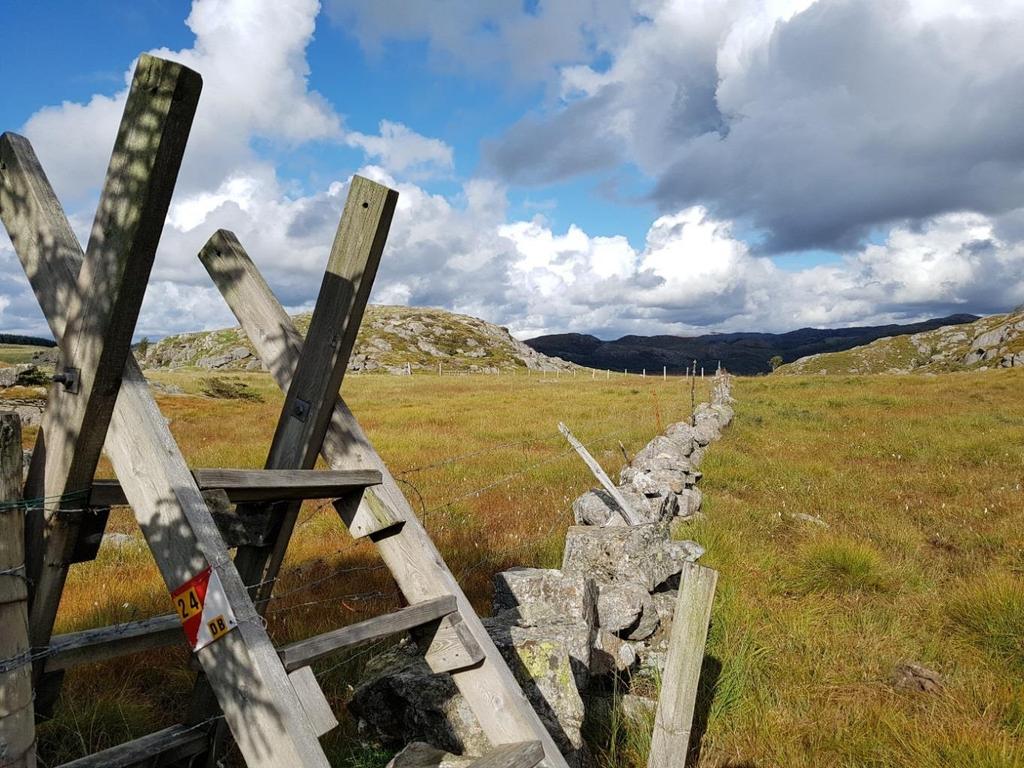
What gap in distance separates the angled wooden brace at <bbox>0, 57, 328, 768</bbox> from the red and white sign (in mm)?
23

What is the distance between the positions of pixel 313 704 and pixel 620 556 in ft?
12.3

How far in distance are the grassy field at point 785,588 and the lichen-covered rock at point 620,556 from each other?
1.95ft

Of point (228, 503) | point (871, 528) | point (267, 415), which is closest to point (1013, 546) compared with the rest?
point (871, 528)

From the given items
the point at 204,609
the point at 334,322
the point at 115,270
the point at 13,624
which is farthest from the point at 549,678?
the point at 115,270

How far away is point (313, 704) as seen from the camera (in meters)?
2.16

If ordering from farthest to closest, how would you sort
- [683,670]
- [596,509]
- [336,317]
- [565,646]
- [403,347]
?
[403,347] < [596,509] < [565,646] < [683,670] < [336,317]

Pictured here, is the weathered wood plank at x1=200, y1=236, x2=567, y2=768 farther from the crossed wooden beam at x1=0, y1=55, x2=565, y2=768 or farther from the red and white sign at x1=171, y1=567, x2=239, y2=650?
the red and white sign at x1=171, y1=567, x2=239, y2=650

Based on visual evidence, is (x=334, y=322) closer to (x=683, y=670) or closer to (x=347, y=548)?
(x=683, y=670)

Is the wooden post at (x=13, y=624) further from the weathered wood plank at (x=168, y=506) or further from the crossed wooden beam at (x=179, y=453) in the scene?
the weathered wood plank at (x=168, y=506)

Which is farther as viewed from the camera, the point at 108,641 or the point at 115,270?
the point at 108,641

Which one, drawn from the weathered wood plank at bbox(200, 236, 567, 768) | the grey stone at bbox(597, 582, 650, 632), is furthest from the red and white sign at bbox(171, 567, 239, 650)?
the grey stone at bbox(597, 582, 650, 632)

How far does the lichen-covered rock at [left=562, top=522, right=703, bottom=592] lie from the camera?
5465 mm

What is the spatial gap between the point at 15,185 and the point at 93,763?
8.32ft

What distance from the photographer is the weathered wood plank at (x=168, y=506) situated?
6.49 ft
